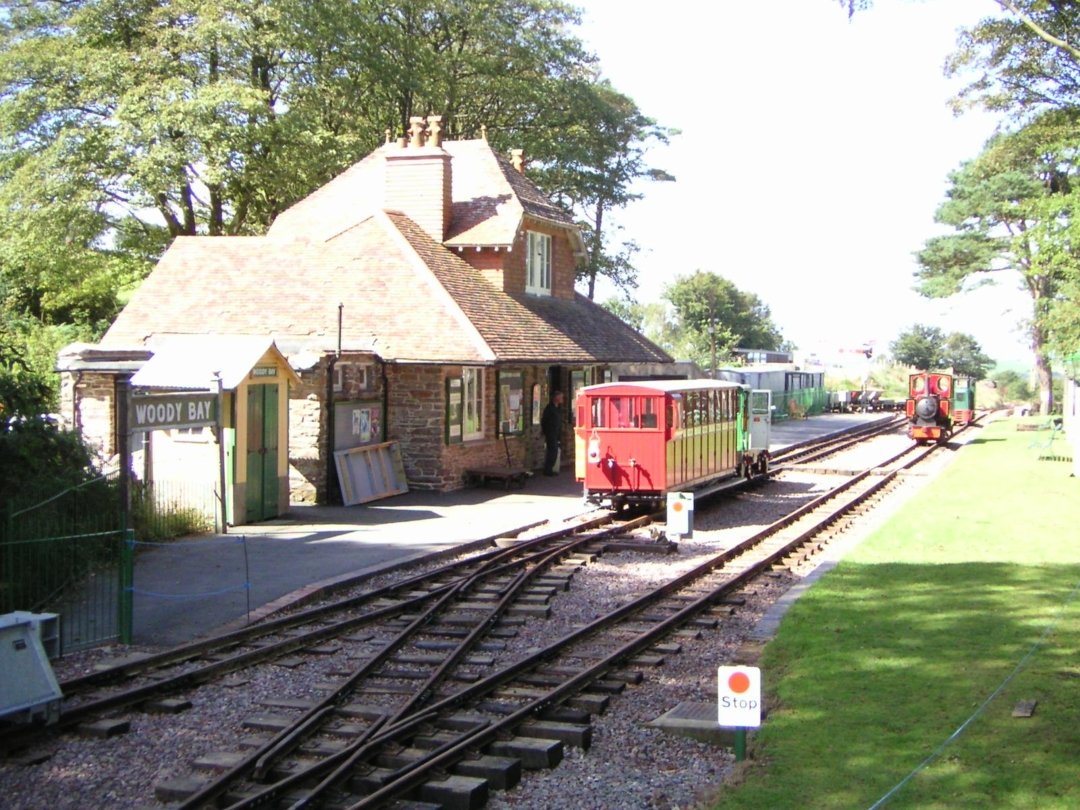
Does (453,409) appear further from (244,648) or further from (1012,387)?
(1012,387)

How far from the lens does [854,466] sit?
105 feet

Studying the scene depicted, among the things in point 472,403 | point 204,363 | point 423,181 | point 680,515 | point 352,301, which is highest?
point 423,181

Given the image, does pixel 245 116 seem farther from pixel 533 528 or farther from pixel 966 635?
pixel 966 635

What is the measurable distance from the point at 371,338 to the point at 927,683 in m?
15.2

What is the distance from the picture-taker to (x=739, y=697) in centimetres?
744

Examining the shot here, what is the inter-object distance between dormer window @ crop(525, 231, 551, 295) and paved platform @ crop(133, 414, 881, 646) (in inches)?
253

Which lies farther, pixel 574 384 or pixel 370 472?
pixel 574 384

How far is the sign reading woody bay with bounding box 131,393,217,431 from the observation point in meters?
13.2

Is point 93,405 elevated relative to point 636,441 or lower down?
elevated

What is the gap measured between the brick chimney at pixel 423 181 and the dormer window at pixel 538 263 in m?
2.20

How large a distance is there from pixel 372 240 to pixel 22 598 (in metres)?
15.2

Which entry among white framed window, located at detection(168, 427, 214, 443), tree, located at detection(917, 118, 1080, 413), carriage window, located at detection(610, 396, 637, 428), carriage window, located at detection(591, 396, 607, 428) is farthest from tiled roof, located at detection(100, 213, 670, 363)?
tree, located at detection(917, 118, 1080, 413)

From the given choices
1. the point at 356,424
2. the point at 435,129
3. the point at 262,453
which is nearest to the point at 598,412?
the point at 356,424

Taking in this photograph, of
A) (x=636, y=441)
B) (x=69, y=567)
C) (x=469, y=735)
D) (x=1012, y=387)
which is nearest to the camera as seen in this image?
(x=469, y=735)
